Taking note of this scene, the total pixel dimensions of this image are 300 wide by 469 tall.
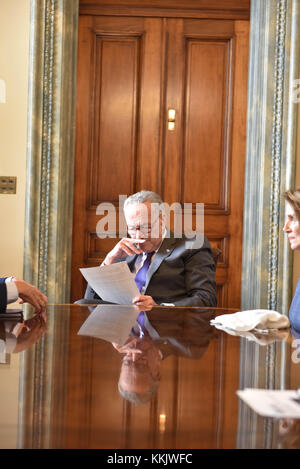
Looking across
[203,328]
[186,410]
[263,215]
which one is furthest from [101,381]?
[263,215]

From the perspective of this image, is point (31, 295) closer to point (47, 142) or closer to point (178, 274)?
point (178, 274)

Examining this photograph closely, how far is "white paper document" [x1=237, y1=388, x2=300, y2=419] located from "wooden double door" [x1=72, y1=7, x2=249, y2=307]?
11.6ft

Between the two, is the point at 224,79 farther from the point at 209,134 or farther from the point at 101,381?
the point at 101,381

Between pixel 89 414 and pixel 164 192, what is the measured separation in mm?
3756

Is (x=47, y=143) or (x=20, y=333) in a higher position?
(x=47, y=143)

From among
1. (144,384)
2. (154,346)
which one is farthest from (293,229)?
(144,384)

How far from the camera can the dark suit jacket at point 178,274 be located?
3082mm

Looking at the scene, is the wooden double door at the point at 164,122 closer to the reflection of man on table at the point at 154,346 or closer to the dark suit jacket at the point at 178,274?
the dark suit jacket at the point at 178,274

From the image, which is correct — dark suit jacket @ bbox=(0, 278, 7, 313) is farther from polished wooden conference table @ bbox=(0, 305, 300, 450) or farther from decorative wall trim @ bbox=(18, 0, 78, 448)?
decorative wall trim @ bbox=(18, 0, 78, 448)

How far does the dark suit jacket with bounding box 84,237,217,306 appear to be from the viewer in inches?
121

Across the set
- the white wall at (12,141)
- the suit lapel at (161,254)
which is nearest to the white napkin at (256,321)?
the suit lapel at (161,254)

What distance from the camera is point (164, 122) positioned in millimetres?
4699

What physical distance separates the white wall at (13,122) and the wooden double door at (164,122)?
0.54 metres

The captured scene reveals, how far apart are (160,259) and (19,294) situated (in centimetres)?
105
